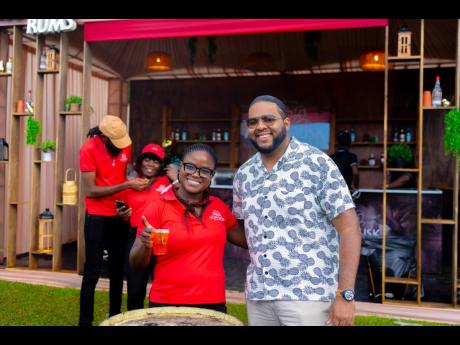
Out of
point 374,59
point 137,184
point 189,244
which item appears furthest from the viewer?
point 374,59

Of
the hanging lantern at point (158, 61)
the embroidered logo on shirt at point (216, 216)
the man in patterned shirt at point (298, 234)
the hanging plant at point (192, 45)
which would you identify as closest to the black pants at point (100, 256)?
the embroidered logo on shirt at point (216, 216)

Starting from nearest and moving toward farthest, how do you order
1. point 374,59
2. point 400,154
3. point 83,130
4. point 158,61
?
point 83,130 → point 400,154 → point 374,59 → point 158,61

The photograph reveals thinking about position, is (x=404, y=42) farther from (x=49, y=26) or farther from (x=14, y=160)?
(x=14, y=160)

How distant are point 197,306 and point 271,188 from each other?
2.19 feet

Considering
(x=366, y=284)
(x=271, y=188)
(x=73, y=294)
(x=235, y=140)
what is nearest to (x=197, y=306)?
(x=271, y=188)

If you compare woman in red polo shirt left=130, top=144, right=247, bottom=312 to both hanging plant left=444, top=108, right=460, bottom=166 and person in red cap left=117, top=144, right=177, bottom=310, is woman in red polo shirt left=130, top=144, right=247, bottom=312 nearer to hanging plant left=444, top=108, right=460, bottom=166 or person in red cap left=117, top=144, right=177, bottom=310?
person in red cap left=117, top=144, right=177, bottom=310

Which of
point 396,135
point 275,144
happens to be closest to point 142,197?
point 275,144

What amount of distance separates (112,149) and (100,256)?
2.86 ft

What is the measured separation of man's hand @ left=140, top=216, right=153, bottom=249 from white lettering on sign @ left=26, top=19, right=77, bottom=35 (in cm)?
435

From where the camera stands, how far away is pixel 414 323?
14.0ft

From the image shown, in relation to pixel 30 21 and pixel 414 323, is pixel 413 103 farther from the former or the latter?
pixel 30 21

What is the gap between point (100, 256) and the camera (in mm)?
3828

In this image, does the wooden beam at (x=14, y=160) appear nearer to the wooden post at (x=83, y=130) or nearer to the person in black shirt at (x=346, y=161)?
the wooden post at (x=83, y=130)

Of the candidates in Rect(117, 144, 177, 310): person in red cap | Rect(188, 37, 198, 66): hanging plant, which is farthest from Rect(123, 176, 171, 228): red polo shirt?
Rect(188, 37, 198, 66): hanging plant
